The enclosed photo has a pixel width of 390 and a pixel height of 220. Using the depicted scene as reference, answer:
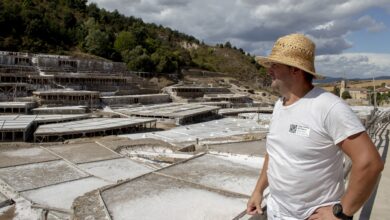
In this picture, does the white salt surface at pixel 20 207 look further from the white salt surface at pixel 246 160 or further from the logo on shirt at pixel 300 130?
the logo on shirt at pixel 300 130

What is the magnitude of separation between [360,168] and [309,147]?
1.43 ft

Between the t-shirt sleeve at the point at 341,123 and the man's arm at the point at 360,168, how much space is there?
0.05m

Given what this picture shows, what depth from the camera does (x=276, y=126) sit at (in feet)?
11.0

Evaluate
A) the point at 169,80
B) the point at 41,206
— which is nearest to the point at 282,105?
the point at 41,206

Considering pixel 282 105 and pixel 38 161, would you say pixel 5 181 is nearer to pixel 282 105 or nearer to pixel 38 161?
pixel 38 161

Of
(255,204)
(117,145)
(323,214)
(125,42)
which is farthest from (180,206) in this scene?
(125,42)

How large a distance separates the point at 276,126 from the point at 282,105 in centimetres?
24

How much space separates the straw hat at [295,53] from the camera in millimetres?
3262

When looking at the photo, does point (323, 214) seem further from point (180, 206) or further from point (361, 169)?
point (180, 206)

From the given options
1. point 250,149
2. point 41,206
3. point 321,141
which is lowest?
point 41,206

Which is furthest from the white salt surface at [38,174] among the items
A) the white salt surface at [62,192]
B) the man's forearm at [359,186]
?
the man's forearm at [359,186]

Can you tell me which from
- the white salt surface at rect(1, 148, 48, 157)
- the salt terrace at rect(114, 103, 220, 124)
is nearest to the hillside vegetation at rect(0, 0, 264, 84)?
the salt terrace at rect(114, 103, 220, 124)

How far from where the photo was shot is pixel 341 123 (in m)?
2.78

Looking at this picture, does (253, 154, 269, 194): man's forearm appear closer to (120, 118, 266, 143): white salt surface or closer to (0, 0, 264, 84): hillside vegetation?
(120, 118, 266, 143): white salt surface
